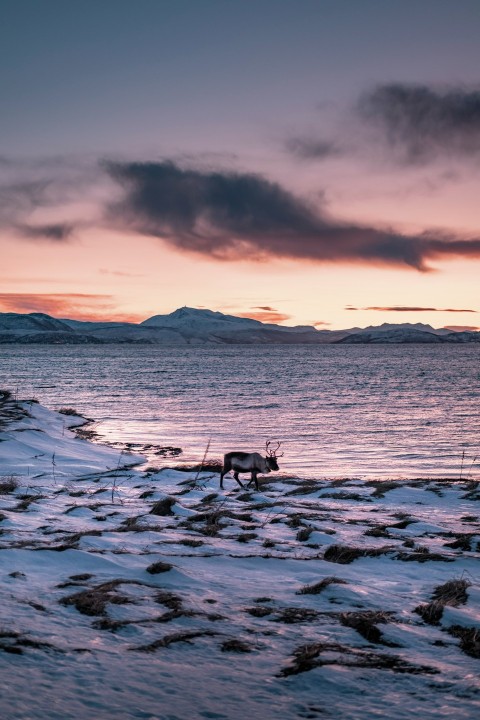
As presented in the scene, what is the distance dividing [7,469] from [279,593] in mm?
13303

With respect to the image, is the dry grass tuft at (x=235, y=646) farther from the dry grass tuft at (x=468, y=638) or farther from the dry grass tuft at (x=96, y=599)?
the dry grass tuft at (x=468, y=638)

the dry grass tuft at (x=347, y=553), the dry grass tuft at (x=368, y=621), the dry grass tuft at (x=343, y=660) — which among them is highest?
the dry grass tuft at (x=343, y=660)

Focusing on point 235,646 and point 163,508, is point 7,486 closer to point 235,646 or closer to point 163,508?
point 163,508

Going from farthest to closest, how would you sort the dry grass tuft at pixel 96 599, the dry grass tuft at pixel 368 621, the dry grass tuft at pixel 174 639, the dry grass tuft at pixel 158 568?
the dry grass tuft at pixel 158 568, the dry grass tuft at pixel 96 599, the dry grass tuft at pixel 368 621, the dry grass tuft at pixel 174 639

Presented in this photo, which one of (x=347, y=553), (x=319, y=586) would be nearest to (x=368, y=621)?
(x=319, y=586)

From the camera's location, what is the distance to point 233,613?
19.0ft

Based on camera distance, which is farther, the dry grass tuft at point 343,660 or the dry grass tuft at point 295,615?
the dry grass tuft at point 295,615

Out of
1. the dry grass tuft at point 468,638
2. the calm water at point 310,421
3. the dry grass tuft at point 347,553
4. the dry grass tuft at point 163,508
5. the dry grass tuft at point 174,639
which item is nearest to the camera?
the dry grass tuft at point 174,639

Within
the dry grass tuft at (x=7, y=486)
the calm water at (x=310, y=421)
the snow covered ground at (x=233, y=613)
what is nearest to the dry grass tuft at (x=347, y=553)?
the snow covered ground at (x=233, y=613)

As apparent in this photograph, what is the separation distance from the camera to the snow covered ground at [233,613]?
4.10m

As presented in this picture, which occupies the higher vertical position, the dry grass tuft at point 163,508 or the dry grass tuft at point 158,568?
the dry grass tuft at point 158,568

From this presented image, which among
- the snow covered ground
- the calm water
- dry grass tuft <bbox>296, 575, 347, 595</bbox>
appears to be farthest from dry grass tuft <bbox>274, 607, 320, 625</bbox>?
the calm water

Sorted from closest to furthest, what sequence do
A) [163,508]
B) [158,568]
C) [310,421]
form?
[158,568] < [163,508] < [310,421]

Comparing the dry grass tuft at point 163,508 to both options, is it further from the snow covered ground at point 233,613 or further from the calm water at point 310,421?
the calm water at point 310,421
